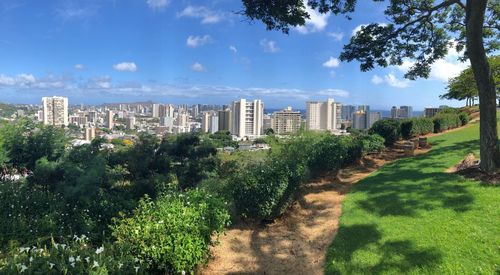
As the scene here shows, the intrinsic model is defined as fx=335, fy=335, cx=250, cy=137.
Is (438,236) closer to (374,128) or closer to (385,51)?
(385,51)

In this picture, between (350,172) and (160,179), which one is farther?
(350,172)

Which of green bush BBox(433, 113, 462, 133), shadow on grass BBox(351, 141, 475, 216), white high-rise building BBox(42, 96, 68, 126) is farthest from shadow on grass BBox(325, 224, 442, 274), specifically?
white high-rise building BBox(42, 96, 68, 126)

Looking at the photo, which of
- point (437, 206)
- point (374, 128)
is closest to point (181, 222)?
point (437, 206)

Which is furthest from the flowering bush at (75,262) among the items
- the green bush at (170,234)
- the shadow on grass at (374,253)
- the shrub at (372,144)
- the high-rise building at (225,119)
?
the high-rise building at (225,119)

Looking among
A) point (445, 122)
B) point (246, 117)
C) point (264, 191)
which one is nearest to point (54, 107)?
point (246, 117)

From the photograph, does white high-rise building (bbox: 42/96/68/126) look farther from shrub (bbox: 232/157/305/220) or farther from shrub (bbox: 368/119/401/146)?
shrub (bbox: 232/157/305/220)

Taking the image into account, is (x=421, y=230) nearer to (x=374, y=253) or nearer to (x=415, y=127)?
(x=374, y=253)
